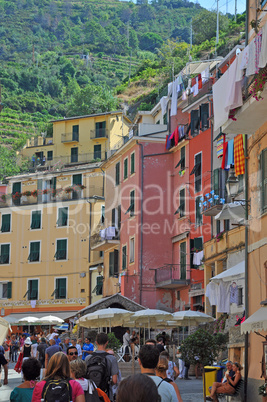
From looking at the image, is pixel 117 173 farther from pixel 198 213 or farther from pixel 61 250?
pixel 61 250

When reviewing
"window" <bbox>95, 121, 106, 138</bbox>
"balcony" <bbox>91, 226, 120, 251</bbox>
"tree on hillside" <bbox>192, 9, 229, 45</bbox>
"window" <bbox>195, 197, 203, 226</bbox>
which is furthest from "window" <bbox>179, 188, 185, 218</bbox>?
"tree on hillside" <bbox>192, 9, 229, 45</bbox>

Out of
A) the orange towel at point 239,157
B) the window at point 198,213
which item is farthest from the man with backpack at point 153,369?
the window at point 198,213

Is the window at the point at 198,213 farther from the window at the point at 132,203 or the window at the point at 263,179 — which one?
the window at the point at 263,179

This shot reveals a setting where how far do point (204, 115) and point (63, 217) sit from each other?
19482 mm

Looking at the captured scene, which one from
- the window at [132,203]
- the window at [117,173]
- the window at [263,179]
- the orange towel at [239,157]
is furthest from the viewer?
the window at [117,173]

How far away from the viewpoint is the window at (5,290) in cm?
5456

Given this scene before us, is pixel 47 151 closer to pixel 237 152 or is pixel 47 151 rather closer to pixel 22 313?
pixel 22 313

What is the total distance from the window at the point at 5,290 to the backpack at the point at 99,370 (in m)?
45.1

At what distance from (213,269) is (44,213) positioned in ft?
84.2

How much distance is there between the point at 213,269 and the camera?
102ft

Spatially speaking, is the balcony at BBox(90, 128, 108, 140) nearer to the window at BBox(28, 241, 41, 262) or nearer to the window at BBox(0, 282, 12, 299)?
the window at BBox(28, 241, 41, 262)

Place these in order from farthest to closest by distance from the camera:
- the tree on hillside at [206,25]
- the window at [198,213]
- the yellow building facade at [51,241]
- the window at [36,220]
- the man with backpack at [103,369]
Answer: the tree on hillside at [206,25] < the window at [36,220] < the yellow building facade at [51,241] < the window at [198,213] < the man with backpack at [103,369]

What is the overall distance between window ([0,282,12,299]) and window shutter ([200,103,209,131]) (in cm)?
2397

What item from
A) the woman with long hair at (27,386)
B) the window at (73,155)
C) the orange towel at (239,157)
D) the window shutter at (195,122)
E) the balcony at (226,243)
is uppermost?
the window at (73,155)
